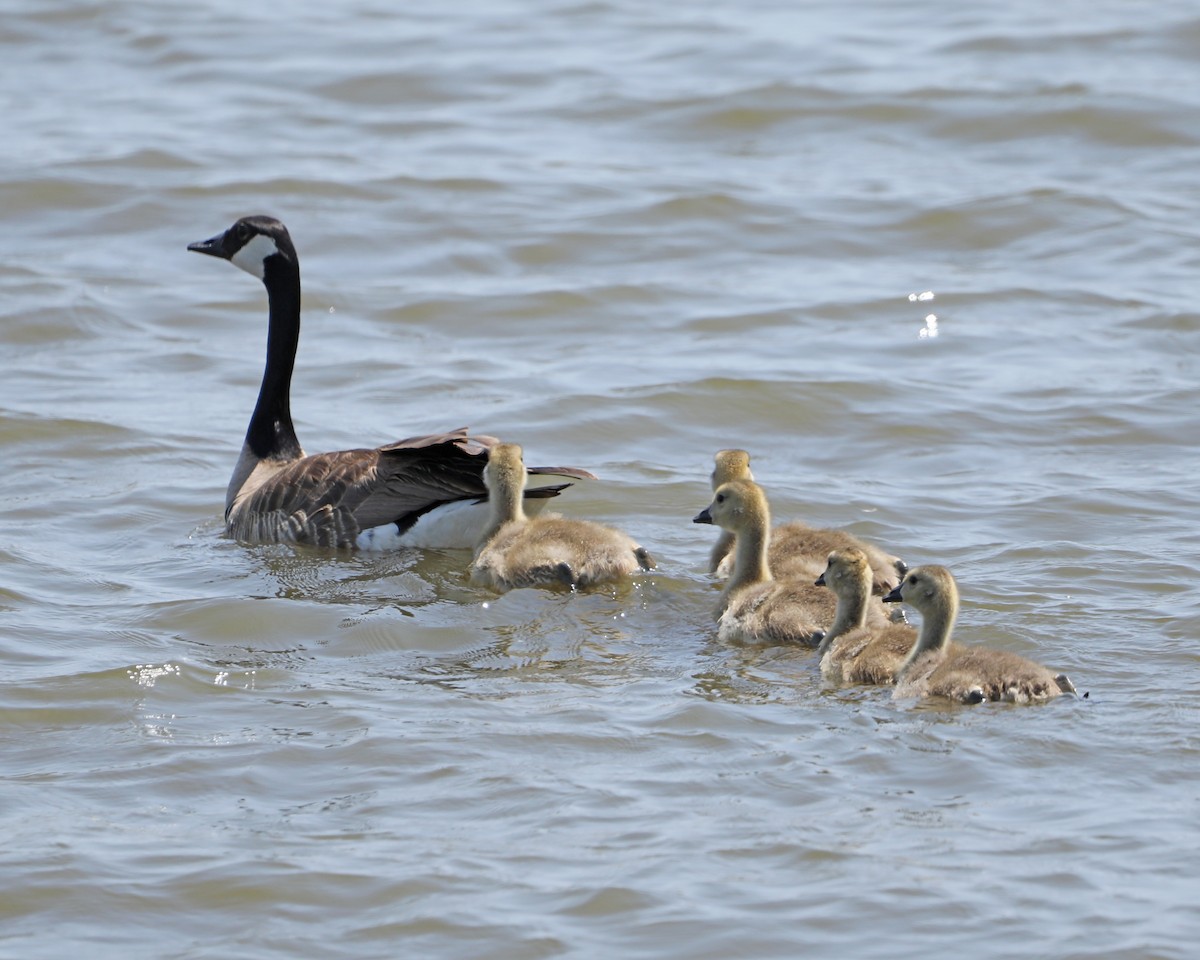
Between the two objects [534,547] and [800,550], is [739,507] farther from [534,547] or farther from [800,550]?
[534,547]

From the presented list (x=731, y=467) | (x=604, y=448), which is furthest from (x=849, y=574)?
(x=604, y=448)

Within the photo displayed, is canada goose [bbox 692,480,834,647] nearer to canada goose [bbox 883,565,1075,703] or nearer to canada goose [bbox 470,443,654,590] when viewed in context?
canada goose [bbox 470,443,654,590]

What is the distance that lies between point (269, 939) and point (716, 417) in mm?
6948

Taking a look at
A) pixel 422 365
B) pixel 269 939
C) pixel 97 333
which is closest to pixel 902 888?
pixel 269 939

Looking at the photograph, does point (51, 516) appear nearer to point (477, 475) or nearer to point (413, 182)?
point (477, 475)

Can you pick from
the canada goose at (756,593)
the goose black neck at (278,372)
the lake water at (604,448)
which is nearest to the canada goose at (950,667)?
the lake water at (604,448)

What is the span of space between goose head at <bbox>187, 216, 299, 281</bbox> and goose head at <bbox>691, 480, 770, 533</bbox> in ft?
12.4

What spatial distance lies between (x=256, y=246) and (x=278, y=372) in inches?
31.5

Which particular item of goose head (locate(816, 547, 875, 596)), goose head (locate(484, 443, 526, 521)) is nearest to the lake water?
goose head (locate(816, 547, 875, 596))

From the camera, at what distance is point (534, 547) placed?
8.94 metres

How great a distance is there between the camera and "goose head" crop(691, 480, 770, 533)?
8.45 metres

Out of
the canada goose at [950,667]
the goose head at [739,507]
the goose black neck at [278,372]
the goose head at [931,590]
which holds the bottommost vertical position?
the canada goose at [950,667]

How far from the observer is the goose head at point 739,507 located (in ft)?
27.7

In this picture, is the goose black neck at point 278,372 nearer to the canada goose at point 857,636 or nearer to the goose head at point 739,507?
the goose head at point 739,507
